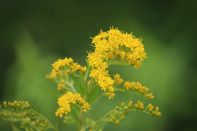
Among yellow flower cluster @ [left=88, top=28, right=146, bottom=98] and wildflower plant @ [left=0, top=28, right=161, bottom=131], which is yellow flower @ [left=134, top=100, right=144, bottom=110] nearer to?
wildflower plant @ [left=0, top=28, right=161, bottom=131]

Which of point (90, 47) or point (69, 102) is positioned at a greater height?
point (90, 47)

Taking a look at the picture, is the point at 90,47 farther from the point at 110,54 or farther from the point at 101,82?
the point at 101,82

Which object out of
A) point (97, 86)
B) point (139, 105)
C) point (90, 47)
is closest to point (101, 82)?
point (97, 86)

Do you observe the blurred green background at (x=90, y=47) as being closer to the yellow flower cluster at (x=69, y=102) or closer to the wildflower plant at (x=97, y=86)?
the wildflower plant at (x=97, y=86)

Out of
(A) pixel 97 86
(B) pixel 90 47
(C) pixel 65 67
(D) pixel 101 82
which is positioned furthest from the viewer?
(B) pixel 90 47

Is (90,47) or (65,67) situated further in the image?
(90,47)

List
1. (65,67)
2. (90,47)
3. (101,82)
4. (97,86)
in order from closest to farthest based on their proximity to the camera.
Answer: (101,82), (97,86), (65,67), (90,47)

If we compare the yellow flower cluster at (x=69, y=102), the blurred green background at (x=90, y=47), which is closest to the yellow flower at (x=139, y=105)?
the yellow flower cluster at (x=69, y=102)

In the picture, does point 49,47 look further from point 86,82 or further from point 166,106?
Result: point 86,82

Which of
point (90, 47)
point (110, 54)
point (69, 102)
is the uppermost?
point (90, 47)
